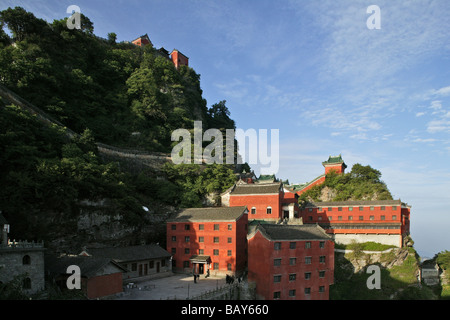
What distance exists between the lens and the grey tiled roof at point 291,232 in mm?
30422

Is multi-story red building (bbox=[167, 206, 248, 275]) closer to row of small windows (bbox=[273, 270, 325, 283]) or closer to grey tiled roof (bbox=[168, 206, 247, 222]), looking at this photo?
grey tiled roof (bbox=[168, 206, 247, 222])

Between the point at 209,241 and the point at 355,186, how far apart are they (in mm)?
33286

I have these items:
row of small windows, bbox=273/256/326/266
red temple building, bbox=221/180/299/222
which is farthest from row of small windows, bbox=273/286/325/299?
red temple building, bbox=221/180/299/222

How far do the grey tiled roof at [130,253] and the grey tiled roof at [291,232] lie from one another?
11890 mm

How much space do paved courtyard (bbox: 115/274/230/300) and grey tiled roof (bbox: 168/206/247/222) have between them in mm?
6482

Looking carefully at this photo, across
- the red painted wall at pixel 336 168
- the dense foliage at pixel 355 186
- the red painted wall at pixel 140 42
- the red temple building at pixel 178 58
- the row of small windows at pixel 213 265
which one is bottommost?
the row of small windows at pixel 213 265

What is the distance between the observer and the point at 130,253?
31516 millimetres

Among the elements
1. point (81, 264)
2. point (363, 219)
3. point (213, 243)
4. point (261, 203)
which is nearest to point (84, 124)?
point (213, 243)

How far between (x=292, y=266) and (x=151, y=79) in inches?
1902

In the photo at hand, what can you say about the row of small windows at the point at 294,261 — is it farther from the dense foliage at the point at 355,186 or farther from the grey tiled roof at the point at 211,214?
the dense foliage at the point at 355,186

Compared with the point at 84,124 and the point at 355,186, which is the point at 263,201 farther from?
the point at 84,124

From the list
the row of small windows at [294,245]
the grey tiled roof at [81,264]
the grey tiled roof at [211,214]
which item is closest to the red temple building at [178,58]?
the grey tiled roof at [211,214]

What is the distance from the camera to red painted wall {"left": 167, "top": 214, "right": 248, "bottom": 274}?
34522 mm
